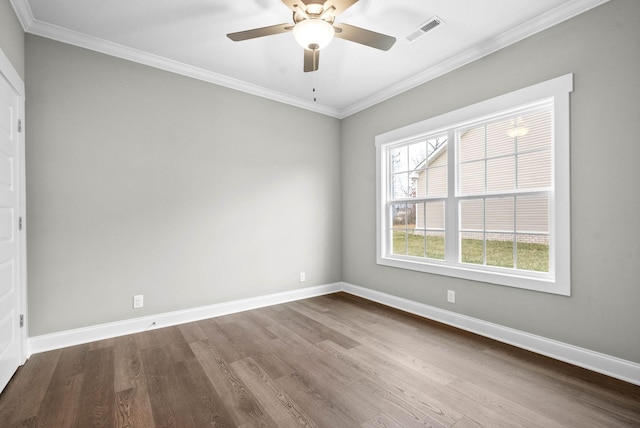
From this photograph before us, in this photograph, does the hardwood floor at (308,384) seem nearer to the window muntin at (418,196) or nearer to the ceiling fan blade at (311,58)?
the window muntin at (418,196)

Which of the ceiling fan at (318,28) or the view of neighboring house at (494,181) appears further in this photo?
the view of neighboring house at (494,181)

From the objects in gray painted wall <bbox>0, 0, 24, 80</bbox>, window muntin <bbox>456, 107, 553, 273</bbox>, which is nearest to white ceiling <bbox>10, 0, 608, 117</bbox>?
gray painted wall <bbox>0, 0, 24, 80</bbox>

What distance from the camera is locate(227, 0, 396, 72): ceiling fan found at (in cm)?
191

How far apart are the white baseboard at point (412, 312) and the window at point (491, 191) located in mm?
450

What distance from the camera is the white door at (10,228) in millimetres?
2020

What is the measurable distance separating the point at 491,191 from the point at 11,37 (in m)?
4.28

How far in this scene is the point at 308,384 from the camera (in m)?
2.07

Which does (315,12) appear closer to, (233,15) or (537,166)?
(233,15)

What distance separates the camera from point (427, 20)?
2.56m

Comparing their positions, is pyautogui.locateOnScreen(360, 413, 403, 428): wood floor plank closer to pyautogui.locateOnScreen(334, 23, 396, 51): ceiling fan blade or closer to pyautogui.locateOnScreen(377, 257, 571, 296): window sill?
pyautogui.locateOnScreen(377, 257, 571, 296): window sill

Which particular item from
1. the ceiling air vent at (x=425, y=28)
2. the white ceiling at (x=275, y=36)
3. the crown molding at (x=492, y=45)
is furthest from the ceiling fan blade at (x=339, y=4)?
the crown molding at (x=492, y=45)

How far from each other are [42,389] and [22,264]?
3.21 feet

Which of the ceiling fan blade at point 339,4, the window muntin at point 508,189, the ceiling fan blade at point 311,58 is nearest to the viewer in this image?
the ceiling fan blade at point 339,4

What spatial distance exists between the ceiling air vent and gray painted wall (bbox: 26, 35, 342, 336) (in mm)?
1912
